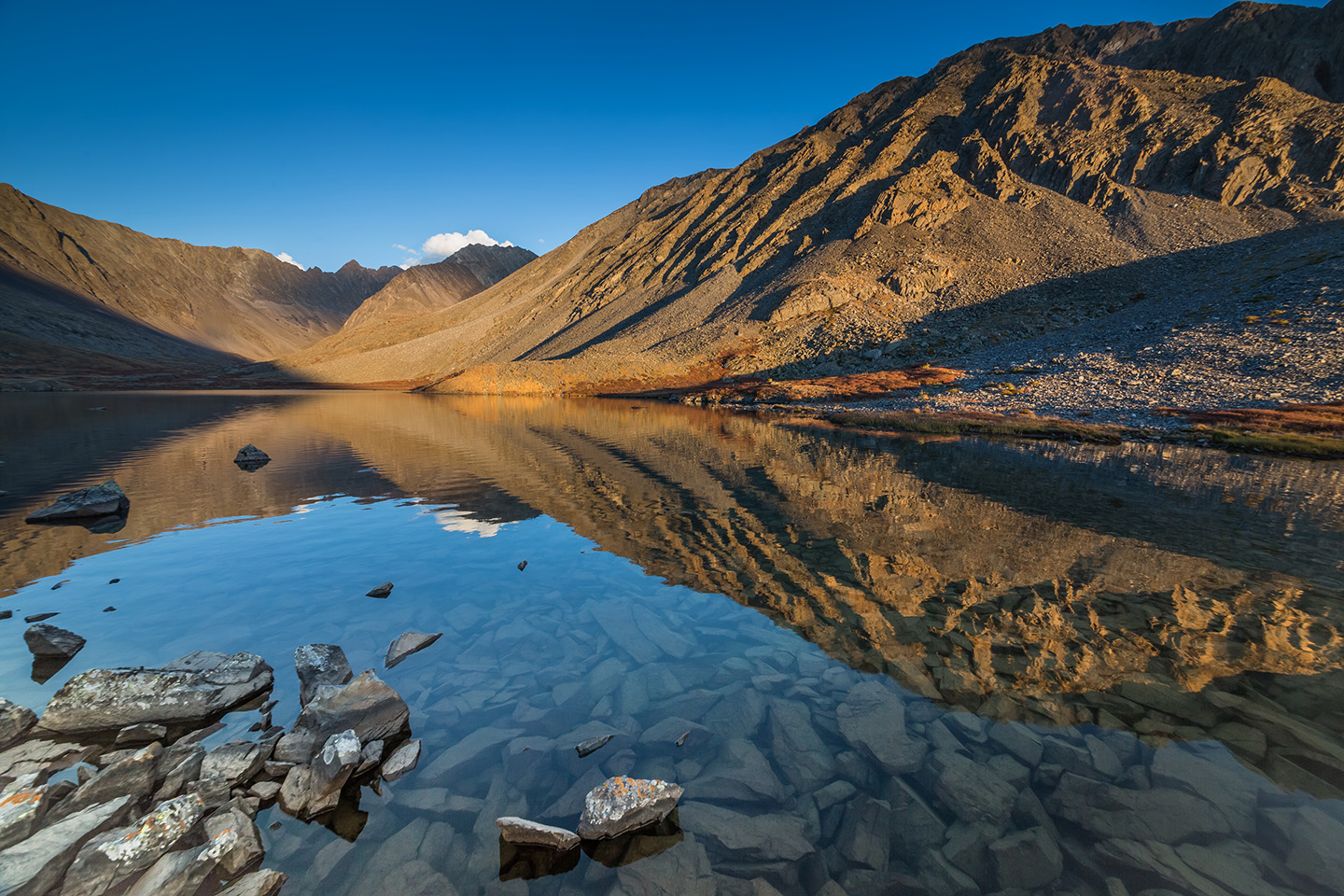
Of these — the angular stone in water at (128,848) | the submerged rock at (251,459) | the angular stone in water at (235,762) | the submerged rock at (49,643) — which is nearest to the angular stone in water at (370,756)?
the angular stone in water at (235,762)

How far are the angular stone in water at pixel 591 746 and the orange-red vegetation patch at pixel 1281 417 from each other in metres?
49.1

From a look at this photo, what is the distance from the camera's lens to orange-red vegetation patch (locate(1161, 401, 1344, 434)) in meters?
34.5

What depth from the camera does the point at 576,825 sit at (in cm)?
577

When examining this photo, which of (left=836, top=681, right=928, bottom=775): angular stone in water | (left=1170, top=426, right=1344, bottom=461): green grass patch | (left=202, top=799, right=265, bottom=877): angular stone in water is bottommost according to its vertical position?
(left=836, top=681, right=928, bottom=775): angular stone in water

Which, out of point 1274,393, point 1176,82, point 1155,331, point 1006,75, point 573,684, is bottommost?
point 573,684

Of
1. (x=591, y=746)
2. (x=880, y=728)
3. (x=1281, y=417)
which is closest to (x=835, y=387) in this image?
(x=1281, y=417)

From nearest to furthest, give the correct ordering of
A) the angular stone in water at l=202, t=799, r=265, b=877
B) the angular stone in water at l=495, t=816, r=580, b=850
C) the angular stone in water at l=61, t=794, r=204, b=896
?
the angular stone in water at l=61, t=794, r=204, b=896 < the angular stone in water at l=202, t=799, r=265, b=877 < the angular stone in water at l=495, t=816, r=580, b=850

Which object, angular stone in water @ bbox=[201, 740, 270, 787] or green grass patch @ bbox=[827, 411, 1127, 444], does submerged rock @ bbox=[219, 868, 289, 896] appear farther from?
green grass patch @ bbox=[827, 411, 1127, 444]

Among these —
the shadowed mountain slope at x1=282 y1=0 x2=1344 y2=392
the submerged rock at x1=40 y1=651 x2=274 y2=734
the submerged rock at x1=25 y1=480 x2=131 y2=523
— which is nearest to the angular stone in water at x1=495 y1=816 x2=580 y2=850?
the submerged rock at x1=40 y1=651 x2=274 y2=734

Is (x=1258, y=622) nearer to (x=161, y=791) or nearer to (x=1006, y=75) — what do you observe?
(x=161, y=791)

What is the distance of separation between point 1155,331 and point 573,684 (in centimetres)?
8194

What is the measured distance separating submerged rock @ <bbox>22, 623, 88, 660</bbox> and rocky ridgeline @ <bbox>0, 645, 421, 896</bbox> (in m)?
2.50

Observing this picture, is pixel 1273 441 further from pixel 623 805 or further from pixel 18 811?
pixel 18 811

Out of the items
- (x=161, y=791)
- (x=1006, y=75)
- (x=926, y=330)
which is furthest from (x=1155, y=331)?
(x=1006, y=75)
